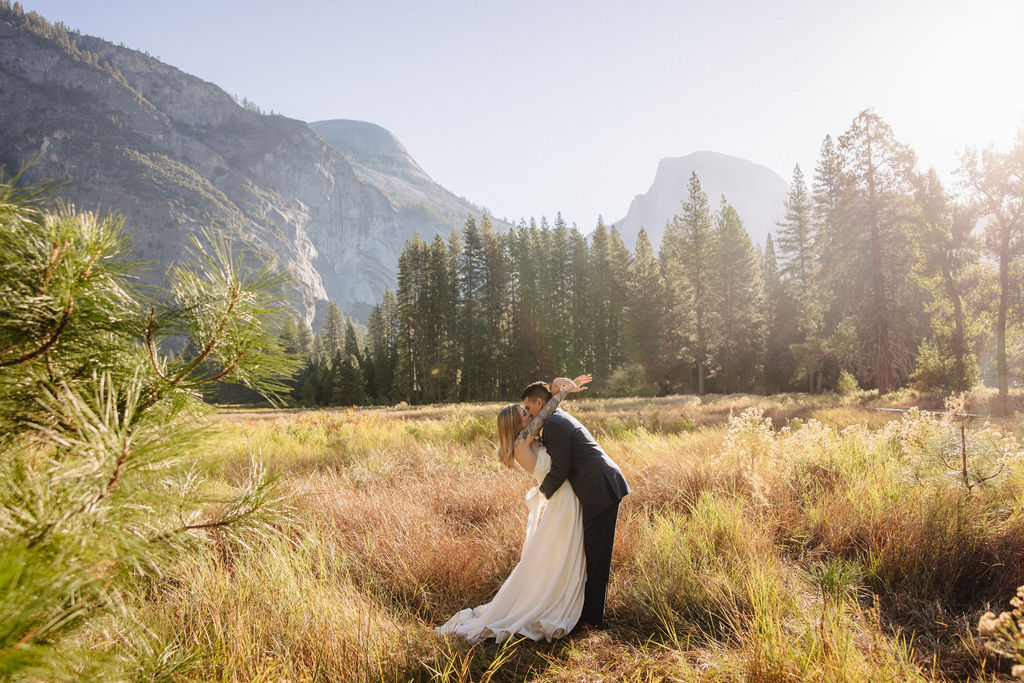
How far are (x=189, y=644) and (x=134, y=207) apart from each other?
582 feet

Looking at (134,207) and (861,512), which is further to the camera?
(134,207)

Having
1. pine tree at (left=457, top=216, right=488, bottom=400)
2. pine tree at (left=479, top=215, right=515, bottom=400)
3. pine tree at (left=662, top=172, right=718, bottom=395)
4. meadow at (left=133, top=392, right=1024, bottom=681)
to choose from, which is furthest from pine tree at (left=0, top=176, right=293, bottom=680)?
pine tree at (left=479, top=215, right=515, bottom=400)

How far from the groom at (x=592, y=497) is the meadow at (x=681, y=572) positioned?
0.90 feet

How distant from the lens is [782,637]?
2562mm

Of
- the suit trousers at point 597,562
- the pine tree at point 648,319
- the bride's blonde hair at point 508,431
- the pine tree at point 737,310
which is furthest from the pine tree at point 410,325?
the suit trousers at point 597,562

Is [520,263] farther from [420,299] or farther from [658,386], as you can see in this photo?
[658,386]

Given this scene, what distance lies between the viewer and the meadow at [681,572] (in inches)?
101

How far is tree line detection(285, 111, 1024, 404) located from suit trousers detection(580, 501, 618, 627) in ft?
8.98

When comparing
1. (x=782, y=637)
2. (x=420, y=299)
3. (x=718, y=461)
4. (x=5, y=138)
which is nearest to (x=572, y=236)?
(x=420, y=299)

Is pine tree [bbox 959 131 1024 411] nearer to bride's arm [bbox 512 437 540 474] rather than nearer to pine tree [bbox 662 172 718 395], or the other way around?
pine tree [bbox 662 172 718 395]

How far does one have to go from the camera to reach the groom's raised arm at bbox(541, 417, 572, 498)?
356cm

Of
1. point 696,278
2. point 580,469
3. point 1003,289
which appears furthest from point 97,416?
point 696,278

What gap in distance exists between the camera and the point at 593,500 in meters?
3.54

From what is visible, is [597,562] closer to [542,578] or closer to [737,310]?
[542,578]
